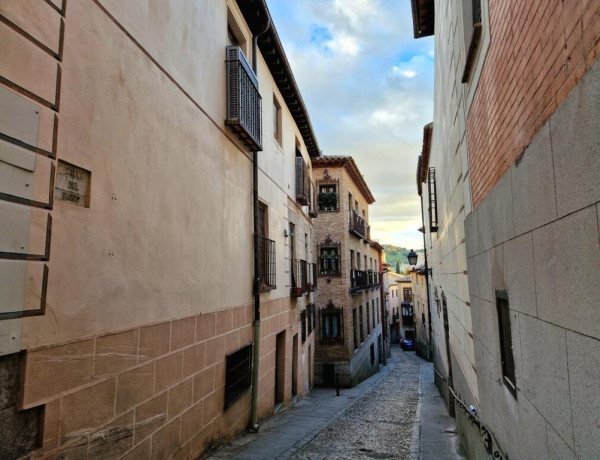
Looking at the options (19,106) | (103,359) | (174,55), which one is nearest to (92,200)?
(19,106)

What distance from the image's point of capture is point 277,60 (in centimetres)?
1005

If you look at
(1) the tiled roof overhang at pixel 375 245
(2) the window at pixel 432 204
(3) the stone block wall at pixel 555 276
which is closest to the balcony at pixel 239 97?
(3) the stone block wall at pixel 555 276

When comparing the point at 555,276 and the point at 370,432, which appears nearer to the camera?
the point at 555,276

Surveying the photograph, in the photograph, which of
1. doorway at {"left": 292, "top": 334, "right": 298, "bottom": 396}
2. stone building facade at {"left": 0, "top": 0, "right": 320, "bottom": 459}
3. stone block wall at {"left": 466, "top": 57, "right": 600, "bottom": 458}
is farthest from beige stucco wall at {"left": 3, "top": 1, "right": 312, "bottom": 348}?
doorway at {"left": 292, "top": 334, "right": 298, "bottom": 396}

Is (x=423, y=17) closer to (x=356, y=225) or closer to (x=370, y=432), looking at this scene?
(x=370, y=432)

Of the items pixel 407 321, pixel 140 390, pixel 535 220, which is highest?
pixel 535 220

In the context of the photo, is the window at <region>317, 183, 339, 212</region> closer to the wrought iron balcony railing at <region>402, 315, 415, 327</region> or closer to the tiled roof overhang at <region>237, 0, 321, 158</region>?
the tiled roof overhang at <region>237, 0, 321, 158</region>

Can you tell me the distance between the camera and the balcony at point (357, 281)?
22.3 meters

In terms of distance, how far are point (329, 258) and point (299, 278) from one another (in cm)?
917

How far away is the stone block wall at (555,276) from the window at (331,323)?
17.4 metres

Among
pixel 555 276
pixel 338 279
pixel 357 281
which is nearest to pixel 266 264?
pixel 555 276

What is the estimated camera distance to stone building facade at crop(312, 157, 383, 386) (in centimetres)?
2073

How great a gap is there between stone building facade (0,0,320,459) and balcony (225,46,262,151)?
0.03m

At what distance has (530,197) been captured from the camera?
2.73 m
